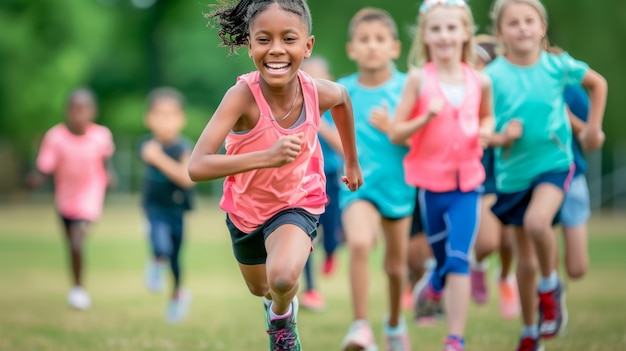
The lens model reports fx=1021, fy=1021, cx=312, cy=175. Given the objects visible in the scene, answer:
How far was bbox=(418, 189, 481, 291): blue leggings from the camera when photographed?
6.45 meters

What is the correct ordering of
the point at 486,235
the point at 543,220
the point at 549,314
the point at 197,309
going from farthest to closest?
1. the point at 197,309
2. the point at 486,235
3. the point at 549,314
4. the point at 543,220

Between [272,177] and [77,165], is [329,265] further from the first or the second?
[272,177]

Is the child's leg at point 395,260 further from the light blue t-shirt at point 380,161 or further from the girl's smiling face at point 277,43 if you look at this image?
the girl's smiling face at point 277,43

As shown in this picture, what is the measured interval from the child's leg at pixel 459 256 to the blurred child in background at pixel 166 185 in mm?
3973

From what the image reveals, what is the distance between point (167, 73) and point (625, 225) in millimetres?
19666

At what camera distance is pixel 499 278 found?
9.49 m

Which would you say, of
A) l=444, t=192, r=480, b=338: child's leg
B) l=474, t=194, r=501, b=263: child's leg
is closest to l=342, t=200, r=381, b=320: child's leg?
l=444, t=192, r=480, b=338: child's leg

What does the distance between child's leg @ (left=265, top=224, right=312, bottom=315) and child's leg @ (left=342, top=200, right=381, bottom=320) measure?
189cm

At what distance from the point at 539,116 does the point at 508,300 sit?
304cm

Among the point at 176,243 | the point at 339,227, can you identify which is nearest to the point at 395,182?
the point at 176,243

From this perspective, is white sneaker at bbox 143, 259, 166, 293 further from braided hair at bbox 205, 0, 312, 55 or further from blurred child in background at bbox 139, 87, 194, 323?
braided hair at bbox 205, 0, 312, 55

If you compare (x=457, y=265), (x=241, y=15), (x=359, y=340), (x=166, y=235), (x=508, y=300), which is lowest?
(x=359, y=340)

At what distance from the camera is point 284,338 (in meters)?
5.15

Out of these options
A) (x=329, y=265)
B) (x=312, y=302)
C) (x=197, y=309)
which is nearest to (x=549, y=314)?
(x=312, y=302)
